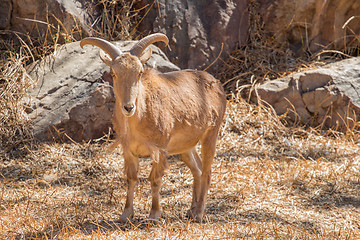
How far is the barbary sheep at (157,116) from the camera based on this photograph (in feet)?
16.4

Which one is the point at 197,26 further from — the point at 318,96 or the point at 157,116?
the point at 157,116

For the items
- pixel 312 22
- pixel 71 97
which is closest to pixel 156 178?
pixel 71 97

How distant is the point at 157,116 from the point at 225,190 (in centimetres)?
194

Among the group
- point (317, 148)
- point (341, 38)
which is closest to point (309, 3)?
point (341, 38)

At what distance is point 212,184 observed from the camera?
6773mm

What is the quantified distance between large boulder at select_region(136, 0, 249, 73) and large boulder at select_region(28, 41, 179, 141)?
1.35 metres

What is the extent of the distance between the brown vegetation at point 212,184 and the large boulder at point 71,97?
200mm

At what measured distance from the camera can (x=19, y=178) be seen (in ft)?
21.8

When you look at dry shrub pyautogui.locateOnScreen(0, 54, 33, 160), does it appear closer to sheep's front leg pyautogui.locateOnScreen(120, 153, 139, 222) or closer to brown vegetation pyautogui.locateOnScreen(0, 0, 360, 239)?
brown vegetation pyautogui.locateOnScreen(0, 0, 360, 239)

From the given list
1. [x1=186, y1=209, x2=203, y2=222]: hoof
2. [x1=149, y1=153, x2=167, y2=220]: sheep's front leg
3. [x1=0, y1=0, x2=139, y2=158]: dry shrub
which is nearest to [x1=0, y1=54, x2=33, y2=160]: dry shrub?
[x1=0, y1=0, x2=139, y2=158]: dry shrub

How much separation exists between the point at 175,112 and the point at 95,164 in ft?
A: 7.06

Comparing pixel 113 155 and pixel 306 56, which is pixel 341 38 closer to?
pixel 306 56

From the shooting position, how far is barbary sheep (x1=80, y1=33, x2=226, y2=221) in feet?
16.4

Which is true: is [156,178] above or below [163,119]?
below
